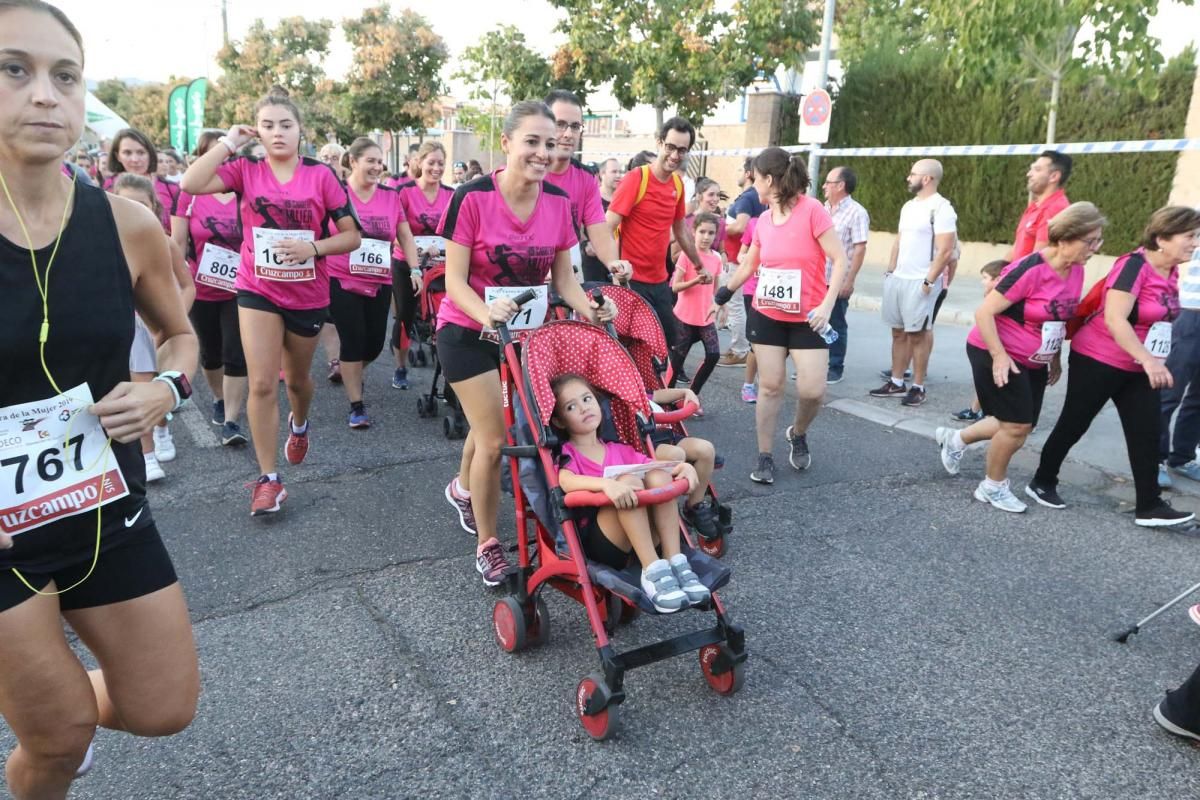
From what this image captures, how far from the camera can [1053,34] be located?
10.5m

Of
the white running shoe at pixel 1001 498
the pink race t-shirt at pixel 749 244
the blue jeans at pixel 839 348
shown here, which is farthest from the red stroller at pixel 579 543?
the blue jeans at pixel 839 348

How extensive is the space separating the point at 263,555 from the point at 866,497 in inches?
136

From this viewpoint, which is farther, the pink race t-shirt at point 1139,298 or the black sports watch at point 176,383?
the pink race t-shirt at point 1139,298

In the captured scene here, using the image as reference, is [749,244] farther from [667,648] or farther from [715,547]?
[667,648]

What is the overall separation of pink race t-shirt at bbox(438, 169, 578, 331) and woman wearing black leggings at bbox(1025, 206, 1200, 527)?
3076 mm

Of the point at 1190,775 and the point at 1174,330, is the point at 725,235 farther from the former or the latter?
the point at 1190,775

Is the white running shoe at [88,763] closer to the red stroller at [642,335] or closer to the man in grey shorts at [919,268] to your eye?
the red stroller at [642,335]

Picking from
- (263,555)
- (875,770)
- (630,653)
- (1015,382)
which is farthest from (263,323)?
(1015,382)

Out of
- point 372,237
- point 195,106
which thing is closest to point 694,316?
point 372,237

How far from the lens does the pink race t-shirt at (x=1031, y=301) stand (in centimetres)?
464

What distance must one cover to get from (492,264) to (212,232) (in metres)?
2.82

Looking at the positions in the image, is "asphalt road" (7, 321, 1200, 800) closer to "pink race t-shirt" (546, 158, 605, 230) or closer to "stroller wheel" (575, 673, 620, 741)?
"stroller wheel" (575, 673, 620, 741)

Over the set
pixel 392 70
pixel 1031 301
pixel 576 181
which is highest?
pixel 392 70

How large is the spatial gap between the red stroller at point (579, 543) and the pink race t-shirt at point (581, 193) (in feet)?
4.62
